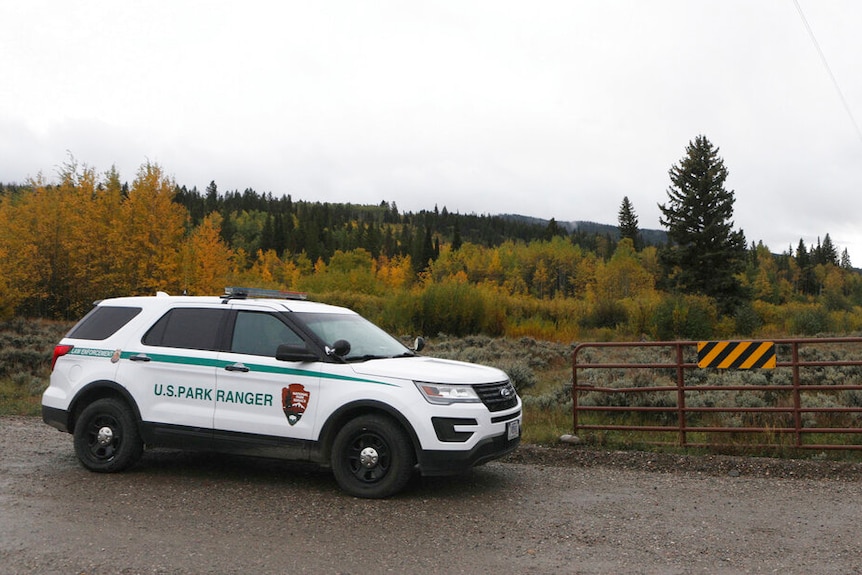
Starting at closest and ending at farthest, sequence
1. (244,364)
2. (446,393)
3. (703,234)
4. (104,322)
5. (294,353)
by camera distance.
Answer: (446,393), (294,353), (244,364), (104,322), (703,234)

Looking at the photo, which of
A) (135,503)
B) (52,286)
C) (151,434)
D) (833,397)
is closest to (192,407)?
(151,434)

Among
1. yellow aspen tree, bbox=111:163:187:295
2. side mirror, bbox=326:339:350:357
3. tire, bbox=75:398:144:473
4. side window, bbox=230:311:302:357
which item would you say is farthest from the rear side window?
yellow aspen tree, bbox=111:163:187:295

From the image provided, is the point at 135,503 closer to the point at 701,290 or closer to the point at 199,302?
the point at 199,302

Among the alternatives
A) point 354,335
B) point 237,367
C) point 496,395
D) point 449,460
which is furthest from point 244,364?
point 496,395

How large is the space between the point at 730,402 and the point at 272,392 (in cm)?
956

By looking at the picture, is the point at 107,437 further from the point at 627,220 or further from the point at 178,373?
the point at 627,220

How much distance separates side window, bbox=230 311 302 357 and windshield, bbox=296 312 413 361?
9.4 inches

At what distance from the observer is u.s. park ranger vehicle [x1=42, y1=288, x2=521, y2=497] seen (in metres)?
7.18

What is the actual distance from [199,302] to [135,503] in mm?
2408

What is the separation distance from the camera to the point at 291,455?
747 centimetres

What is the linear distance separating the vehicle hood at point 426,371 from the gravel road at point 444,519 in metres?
1.21

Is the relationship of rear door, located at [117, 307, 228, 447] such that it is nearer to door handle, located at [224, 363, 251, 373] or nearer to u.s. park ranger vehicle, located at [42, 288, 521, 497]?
u.s. park ranger vehicle, located at [42, 288, 521, 497]

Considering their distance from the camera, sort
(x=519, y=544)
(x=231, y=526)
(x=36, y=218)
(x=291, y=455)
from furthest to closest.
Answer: (x=36, y=218)
(x=291, y=455)
(x=231, y=526)
(x=519, y=544)

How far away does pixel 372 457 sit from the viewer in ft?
23.8
